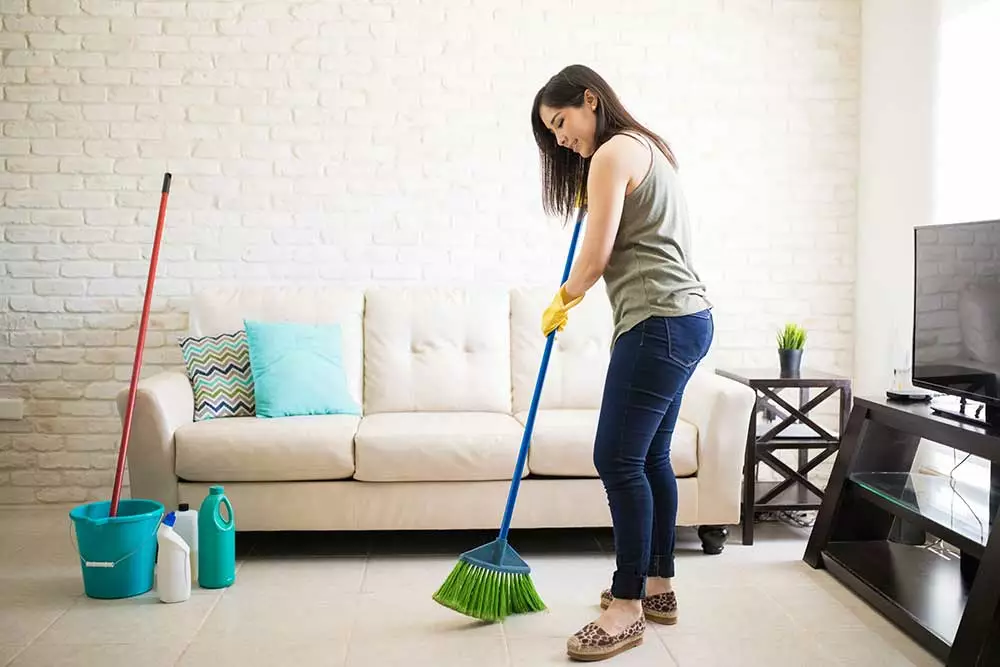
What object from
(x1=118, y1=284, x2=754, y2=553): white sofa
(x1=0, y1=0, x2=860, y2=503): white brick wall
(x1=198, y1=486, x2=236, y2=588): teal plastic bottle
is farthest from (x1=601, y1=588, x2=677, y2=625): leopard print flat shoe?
(x1=0, y1=0, x2=860, y2=503): white brick wall

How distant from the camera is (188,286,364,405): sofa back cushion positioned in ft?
12.0

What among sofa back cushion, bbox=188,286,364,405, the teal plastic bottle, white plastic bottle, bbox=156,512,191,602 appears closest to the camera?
white plastic bottle, bbox=156,512,191,602

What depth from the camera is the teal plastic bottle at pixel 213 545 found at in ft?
9.37

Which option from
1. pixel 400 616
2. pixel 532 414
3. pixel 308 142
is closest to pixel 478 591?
Result: pixel 400 616

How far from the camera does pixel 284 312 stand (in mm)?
3682

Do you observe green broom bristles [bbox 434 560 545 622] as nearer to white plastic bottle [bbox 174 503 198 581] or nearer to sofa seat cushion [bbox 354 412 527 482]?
sofa seat cushion [bbox 354 412 527 482]

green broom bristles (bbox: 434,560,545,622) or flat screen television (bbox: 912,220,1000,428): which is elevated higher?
flat screen television (bbox: 912,220,1000,428)

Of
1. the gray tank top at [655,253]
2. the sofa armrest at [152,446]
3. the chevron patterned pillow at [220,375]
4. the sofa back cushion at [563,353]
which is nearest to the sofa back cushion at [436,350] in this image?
the sofa back cushion at [563,353]

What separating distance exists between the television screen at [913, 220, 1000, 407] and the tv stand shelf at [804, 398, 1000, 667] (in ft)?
0.42

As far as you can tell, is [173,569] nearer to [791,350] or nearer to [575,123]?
[575,123]

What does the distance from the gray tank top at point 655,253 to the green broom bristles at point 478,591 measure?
72cm

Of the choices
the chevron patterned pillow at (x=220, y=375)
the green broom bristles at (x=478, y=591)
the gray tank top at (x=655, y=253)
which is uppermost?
the gray tank top at (x=655, y=253)

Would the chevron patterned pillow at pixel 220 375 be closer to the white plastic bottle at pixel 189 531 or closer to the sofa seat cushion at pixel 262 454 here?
the sofa seat cushion at pixel 262 454

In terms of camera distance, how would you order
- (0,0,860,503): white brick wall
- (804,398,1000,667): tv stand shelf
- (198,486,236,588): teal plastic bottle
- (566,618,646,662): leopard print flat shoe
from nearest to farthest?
1. (804,398,1000,667): tv stand shelf
2. (566,618,646,662): leopard print flat shoe
3. (198,486,236,588): teal plastic bottle
4. (0,0,860,503): white brick wall
